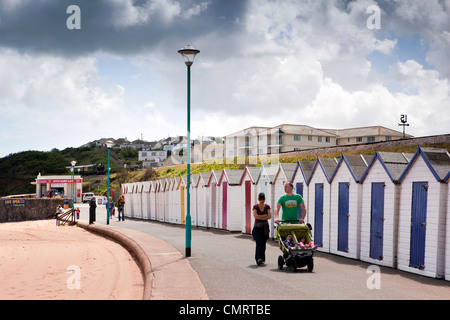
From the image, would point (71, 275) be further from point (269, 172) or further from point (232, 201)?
point (232, 201)

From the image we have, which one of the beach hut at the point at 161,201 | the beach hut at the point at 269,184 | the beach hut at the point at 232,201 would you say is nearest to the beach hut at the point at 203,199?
the beach hut at the point at 232,201

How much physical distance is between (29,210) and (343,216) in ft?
179

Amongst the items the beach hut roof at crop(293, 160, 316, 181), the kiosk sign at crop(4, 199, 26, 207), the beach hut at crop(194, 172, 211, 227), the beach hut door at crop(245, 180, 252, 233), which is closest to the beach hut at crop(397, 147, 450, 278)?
the beach hut roof at crop(293, 160, 316, 181)

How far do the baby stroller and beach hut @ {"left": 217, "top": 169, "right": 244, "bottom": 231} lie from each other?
11.1 m

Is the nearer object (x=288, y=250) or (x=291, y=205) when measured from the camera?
(x=288, y=250)

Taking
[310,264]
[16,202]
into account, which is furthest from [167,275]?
[16,202]

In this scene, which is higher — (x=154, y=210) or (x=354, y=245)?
(x=354, y=245)

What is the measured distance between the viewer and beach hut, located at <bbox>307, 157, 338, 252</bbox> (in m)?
14.4

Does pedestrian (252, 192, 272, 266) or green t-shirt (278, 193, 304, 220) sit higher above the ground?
green t-shirt (278, 193, 304, 220)

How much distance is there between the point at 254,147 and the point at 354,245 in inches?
3131

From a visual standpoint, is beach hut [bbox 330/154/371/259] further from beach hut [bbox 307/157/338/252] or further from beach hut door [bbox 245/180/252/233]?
beach hut door [bbox 245/180/252/233]
